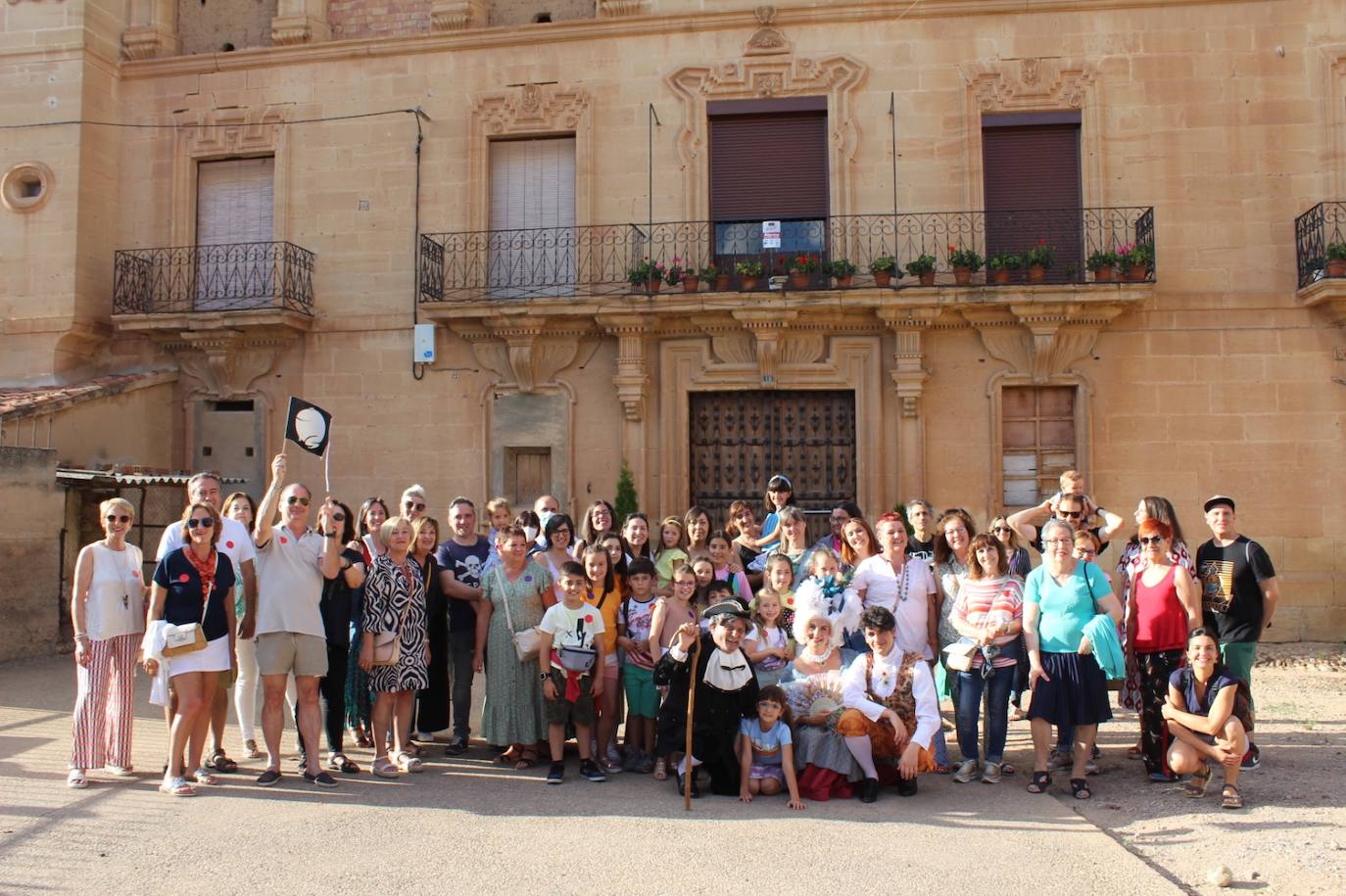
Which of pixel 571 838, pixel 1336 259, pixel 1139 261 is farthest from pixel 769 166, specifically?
pixel 571 838

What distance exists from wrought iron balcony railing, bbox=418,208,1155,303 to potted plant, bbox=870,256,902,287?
220 millimetres

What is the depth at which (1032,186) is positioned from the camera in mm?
13133

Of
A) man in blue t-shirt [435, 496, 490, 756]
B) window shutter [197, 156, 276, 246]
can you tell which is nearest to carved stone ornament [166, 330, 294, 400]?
window shutter [197, 156, 276, 246]

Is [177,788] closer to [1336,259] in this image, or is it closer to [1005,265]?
[1005,265]

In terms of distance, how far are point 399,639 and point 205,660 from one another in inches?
42.4

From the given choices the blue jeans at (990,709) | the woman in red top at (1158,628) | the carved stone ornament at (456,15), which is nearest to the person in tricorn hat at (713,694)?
the blue jeans at (990,709)

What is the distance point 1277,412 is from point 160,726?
11938mm

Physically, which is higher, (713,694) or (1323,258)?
(1323,258)

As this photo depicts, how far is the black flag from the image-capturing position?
24.3 feet

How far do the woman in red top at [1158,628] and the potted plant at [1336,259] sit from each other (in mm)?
7076

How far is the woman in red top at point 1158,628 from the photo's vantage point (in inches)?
253

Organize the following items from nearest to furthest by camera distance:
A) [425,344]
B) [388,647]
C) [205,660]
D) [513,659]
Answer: [205,660]
[388,647]
[513,659]
[425,344]

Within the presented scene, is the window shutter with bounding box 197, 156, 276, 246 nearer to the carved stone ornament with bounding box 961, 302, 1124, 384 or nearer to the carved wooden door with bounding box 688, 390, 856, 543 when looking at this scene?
the carved wooden door with bounding box 688, 390, 856, 543

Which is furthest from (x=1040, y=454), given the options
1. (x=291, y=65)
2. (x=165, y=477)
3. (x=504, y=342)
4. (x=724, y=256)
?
(x=291, y=65)
